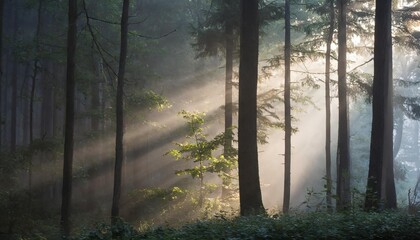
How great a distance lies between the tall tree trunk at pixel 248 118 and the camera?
12.5m

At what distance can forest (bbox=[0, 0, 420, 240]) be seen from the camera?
12.4 meters

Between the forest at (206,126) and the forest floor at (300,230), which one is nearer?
the forest floor at (300,230)

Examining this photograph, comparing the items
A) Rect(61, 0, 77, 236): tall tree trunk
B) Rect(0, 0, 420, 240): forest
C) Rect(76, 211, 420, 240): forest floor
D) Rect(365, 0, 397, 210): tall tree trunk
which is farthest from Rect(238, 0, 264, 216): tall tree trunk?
Rect(61, 0, 77, 236): tall tree trunk

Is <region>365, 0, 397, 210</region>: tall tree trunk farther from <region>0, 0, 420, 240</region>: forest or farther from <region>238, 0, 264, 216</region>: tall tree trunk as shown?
<region>238, 0, 264, 216</region>: tall tree trunk

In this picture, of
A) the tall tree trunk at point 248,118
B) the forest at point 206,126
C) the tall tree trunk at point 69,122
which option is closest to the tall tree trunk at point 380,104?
the forest at point 206,126

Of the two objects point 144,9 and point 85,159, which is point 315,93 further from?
point 85,159

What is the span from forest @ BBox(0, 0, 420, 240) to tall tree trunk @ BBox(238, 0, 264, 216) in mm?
29

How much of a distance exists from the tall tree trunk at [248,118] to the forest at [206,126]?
0.03 meters

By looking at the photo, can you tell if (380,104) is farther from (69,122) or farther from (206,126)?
(206,126)

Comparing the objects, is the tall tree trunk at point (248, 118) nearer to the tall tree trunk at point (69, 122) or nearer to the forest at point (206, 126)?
the forest at point (206, 126)

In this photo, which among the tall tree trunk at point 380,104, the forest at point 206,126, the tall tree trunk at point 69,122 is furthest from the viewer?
the tall tree trunk at point 69,122

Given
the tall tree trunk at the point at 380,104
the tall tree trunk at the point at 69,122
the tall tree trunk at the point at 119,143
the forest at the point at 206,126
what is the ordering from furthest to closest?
the tall tree trunk at the point at 119,143 → the tall tree trunk at the point at 69,122 → the tall tree trunk at the point at 380,104 → the forest at the point at 206,126

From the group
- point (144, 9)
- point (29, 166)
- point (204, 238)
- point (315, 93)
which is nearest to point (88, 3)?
point (144, 9)

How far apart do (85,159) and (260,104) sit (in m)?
12.5
